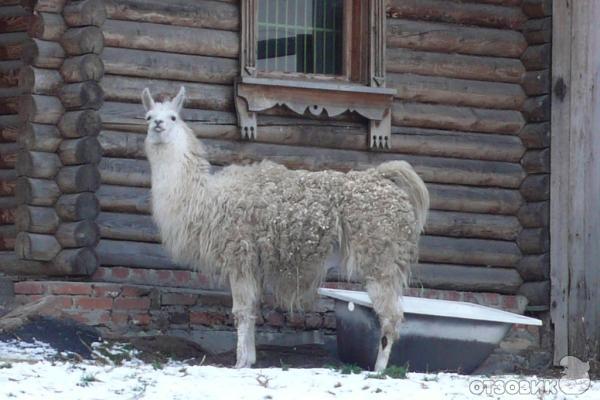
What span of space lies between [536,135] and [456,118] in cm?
89

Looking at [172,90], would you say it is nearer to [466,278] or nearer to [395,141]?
[395,141]

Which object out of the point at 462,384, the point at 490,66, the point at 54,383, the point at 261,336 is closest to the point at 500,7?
the point at 490,66

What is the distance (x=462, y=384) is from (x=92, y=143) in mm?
4106

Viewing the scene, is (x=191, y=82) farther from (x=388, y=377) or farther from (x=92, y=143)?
(x=388, y=377)

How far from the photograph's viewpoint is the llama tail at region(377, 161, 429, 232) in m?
12.0

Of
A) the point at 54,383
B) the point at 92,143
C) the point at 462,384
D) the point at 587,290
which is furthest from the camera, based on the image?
the point at 587,290

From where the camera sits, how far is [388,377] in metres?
10.7

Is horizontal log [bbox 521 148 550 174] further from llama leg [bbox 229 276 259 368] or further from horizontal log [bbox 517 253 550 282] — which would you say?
llama leg [bbox 229 276 259 368]

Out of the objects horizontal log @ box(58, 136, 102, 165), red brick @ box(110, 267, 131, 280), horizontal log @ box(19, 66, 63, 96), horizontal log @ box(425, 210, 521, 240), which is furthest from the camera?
horizontal log @ box(425, 210, 521, 240)

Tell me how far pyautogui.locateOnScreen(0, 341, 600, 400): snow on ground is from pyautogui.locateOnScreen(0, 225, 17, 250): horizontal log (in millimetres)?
3546

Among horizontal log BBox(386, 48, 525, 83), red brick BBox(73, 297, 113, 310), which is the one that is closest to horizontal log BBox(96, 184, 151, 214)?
red brick BBox(73, 297, 113, 310)

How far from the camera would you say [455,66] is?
48.6ft

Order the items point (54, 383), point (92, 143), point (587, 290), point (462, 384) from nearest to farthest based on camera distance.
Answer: point (54, 383) < point (462, 384) < point (92, 143) < point (587, 290)

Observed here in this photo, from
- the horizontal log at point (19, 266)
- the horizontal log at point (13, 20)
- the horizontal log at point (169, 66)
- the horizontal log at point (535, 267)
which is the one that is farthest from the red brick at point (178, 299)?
the horizontal log at point (535, 267)
